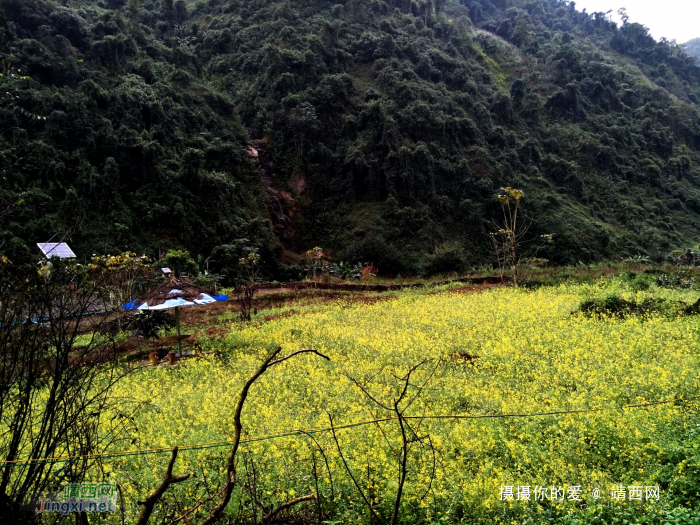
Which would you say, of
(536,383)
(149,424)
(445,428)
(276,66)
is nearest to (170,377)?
(149,424)

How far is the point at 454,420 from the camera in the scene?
592 centimetres

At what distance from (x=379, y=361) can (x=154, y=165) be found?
25551 millimetres

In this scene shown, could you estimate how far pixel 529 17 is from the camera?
76125 mm

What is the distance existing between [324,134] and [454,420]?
128 ft

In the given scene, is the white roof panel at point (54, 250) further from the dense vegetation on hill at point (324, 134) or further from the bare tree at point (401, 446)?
the bare tree at point (401, 446)

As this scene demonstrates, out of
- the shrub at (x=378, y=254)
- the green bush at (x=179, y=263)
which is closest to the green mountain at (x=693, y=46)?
the shrub at (x=378, y=254)

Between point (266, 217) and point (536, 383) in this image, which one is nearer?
point (536, 383)

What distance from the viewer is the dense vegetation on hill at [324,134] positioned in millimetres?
27422

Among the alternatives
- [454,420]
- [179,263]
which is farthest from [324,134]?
[454,420]

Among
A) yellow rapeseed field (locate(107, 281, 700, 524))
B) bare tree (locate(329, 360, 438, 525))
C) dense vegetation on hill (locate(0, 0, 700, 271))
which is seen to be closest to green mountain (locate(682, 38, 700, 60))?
dense vegetation on hill (locate(0, 0, 700, 271))

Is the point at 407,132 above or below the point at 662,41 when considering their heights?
below

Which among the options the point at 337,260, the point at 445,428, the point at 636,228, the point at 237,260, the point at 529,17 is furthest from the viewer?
the point at 529,17

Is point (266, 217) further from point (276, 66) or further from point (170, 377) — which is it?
point (170, 377)

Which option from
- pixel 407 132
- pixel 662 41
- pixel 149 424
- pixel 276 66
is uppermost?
pixel 662 41
